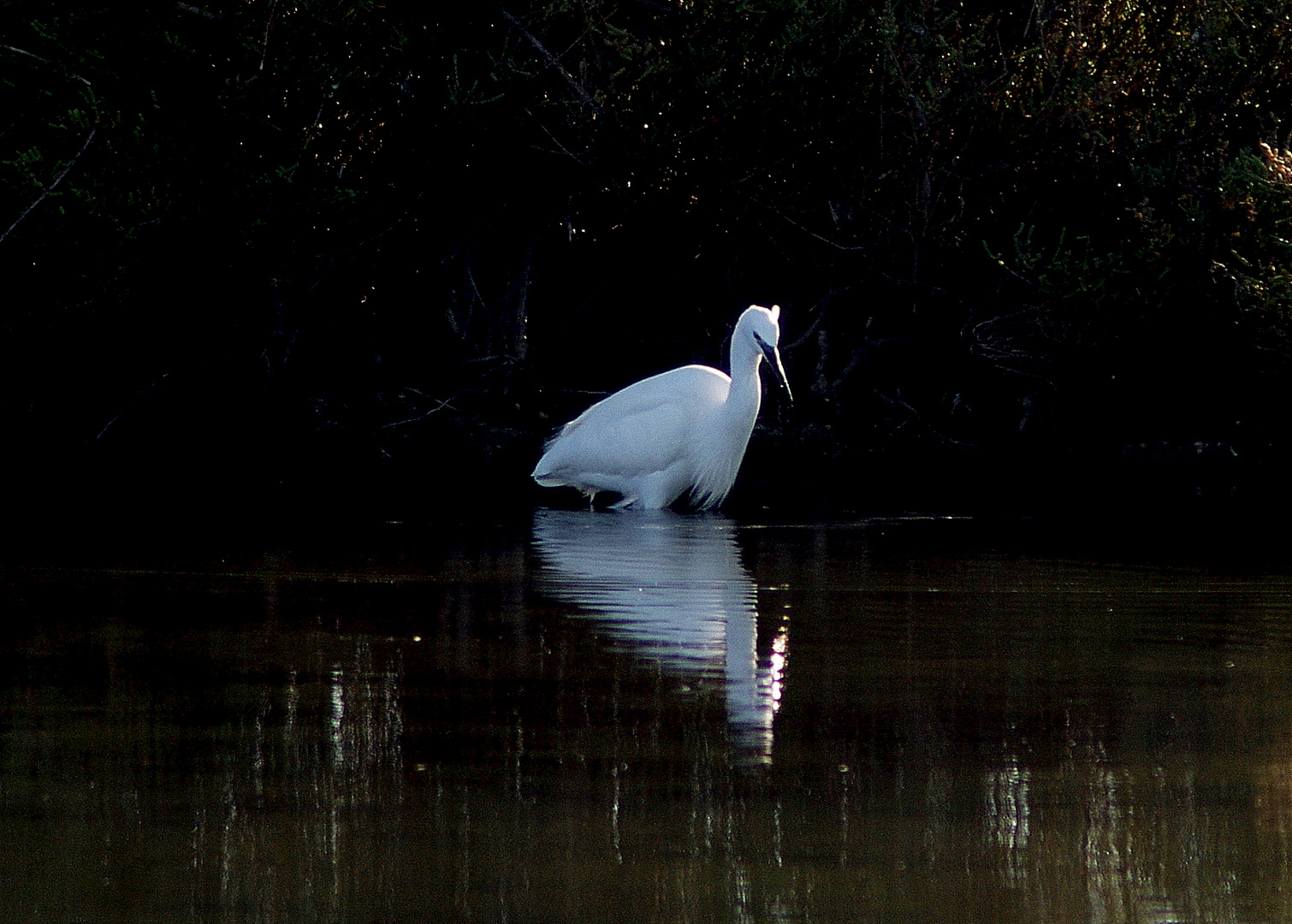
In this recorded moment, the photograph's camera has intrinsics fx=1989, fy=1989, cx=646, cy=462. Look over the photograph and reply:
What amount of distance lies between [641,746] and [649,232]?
9750 mm

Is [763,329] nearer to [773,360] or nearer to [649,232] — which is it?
[773,360]

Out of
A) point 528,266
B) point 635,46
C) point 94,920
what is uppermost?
point 635,46

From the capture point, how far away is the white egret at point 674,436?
37.0ft

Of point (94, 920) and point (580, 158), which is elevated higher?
point (580, 158)

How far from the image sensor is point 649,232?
13.9m

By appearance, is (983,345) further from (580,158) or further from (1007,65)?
(580,158)

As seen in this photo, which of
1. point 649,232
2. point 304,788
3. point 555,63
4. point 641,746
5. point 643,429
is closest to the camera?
point 304,788

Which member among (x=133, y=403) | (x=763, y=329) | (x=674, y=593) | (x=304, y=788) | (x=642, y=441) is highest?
(x=763, y=329)

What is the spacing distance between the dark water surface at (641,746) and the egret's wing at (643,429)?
381 cm

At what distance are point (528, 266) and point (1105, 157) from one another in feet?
Result: 12.9

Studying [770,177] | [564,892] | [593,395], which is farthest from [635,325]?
[564,892]

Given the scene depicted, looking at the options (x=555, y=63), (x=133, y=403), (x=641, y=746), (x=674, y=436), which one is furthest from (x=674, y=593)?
(x=133, y=403)

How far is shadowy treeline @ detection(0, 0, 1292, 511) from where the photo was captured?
11.6 m

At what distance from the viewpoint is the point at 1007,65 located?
1218 cm
